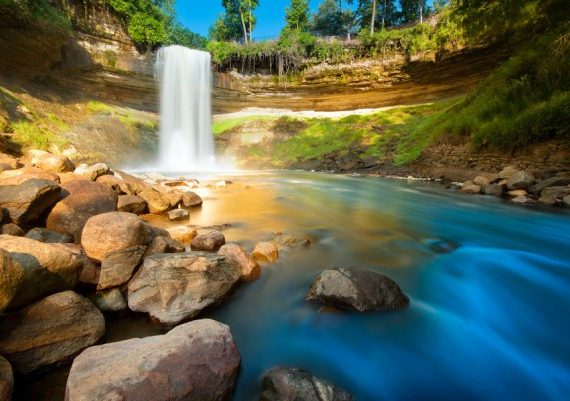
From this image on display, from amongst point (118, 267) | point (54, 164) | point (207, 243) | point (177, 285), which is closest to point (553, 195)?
point (207, 243)

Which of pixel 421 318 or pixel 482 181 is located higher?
pixel 482 181

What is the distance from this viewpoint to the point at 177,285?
98.0 inches

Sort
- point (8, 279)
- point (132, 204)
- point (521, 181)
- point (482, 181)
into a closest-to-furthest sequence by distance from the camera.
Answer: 1. point (8, 279)
2. point (132, 204)
3. point (521, 181)
4. point (482, 181)

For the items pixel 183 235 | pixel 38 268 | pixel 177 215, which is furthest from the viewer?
pixel 177 215

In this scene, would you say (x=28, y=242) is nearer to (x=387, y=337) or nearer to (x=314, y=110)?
(x=387, y=337)

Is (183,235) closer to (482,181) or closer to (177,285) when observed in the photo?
(177,285)

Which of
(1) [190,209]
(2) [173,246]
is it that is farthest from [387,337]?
(1) [190,209]

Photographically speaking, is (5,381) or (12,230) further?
(12,230)

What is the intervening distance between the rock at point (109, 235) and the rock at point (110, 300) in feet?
1.64

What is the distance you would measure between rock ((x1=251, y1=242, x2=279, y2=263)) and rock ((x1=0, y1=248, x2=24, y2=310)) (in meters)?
2.24

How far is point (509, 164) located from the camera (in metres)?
9.38

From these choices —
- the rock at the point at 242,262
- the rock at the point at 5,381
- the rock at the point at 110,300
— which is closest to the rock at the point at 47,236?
the rock at the point at 110,300

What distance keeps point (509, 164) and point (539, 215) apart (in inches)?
152

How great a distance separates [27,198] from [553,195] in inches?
420
